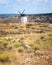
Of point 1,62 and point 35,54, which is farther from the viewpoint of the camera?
point 35,54

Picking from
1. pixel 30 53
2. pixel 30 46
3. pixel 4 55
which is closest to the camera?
pixel 4 55

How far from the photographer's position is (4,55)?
17.9 m

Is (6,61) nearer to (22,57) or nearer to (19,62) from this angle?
(19,62)

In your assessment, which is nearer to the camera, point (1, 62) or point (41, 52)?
point (1, 62)

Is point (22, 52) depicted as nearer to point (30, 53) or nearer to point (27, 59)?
point (30, 53)

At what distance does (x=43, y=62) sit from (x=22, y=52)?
14.2 ft

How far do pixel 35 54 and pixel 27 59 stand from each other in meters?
2.00

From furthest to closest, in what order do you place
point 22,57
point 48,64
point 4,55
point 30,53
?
point 30,53, point 22,57, point 4,55, point 48,64

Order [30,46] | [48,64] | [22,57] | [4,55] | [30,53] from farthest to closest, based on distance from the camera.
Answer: [30,46] → [30,53] → [22,57] → [4,55] → [48,64]

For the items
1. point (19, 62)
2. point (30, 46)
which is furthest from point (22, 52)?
point (19, 62)

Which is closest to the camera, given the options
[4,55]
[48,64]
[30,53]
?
[48,64]

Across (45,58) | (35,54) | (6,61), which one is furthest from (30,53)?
(6,61)

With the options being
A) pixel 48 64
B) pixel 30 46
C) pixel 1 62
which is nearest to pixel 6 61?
pixel 1 62

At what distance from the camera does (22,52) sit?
2136cm
